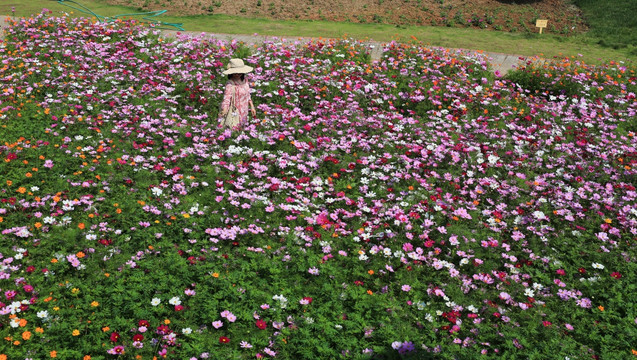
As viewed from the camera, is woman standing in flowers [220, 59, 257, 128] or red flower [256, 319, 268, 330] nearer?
red flower [256, 319, 268, 330]

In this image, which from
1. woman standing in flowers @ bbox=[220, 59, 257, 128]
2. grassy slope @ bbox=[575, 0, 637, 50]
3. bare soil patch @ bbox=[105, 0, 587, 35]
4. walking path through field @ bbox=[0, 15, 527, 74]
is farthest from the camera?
bare soil patch @ bbox=[105, 0, 587, 35]

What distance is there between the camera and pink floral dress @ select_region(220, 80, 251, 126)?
22.8 ft

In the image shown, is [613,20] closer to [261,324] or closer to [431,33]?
[431,33]

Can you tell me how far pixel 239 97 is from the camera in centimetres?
704

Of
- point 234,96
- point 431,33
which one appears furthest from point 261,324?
point 431,33

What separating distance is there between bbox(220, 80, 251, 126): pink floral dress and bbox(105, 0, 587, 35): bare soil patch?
26.4ft

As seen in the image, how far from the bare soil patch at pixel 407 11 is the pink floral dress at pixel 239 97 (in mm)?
8060

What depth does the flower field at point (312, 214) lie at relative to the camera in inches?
155

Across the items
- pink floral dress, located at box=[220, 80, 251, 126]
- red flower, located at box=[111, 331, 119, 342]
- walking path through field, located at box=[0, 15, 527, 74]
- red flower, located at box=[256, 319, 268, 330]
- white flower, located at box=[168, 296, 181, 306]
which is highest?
walking path through field, located at box=[0, 15, 527, 74]

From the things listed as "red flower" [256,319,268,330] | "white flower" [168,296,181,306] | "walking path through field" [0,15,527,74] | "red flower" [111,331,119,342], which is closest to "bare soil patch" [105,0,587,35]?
"walking path through field" [0,15,527,74]

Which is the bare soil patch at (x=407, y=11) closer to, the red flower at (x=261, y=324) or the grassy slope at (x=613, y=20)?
the grassy slope at (x=613, y=20)

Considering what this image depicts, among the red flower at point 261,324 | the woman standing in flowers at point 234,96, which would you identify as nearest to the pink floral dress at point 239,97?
the woman standing in flowers at point 234,96

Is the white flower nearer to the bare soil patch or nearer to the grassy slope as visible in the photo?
the bare soil patch

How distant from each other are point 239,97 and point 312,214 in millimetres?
2581
